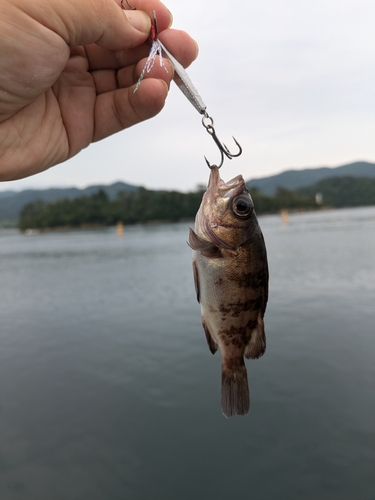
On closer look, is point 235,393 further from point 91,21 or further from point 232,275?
point 91,21

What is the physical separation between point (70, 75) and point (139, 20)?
781 mm

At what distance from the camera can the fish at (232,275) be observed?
2.49 metres

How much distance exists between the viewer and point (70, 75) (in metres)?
3.12

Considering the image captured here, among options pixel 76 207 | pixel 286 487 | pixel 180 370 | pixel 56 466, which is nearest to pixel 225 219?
pixel 286 487

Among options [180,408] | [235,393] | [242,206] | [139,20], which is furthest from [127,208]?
[235,393]

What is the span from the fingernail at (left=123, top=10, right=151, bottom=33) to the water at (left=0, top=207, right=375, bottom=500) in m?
6.22

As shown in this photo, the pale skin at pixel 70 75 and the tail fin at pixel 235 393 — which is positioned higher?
the pale skin at pixel 70 75

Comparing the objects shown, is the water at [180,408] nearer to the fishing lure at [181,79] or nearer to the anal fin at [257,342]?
the anal fin at [257,342]

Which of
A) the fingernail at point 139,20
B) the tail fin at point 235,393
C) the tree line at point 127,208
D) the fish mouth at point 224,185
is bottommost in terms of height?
the tail fin at point 235,393

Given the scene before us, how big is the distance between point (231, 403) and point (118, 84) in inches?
106

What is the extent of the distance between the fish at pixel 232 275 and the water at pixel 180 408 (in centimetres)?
451

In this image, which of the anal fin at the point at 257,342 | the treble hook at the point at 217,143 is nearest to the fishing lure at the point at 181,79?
the treble hook at the point at 217,143

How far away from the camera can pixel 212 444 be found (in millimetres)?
6965

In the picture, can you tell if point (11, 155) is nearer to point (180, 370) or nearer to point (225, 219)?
point (225, 219)
